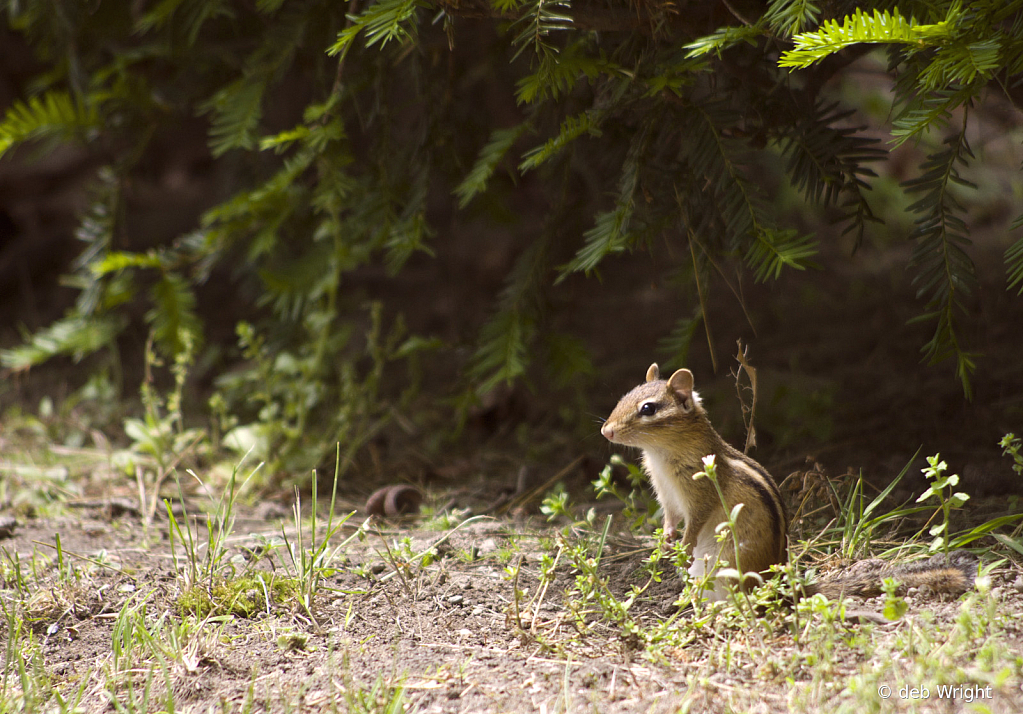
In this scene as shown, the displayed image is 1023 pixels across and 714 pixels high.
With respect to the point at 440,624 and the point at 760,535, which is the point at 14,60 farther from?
the point at 760,535

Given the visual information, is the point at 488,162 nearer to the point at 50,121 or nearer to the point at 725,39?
the point at 725,39

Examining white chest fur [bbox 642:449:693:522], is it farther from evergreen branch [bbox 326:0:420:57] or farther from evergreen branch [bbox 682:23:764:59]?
evergreen branch [bbox 326:0:420:57]

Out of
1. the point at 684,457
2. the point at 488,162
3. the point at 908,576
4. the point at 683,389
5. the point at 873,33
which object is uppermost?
the point at 873,33

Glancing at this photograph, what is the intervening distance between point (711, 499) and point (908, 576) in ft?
1.84

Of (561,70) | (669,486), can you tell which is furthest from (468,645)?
(561,70)

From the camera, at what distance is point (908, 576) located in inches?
83.8

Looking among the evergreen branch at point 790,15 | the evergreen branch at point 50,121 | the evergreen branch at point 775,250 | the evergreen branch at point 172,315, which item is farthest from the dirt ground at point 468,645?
the evergreen branch at point 50,121

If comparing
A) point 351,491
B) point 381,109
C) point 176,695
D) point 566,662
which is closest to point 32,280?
point 351,491

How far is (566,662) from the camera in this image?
2.01 metres

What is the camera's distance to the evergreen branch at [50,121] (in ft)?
11.2

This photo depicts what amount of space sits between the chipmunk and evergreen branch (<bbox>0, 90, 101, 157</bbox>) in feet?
9.16

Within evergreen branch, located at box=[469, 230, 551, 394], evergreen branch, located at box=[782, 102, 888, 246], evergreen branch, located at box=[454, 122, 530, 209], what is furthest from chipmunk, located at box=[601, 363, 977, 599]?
evergreen branch, located at box=[454, 122, 530, 209]

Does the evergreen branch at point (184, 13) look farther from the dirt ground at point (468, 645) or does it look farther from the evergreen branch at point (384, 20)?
the dirt ground at point (468, 645)

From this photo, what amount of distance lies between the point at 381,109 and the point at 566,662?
2.01 m
